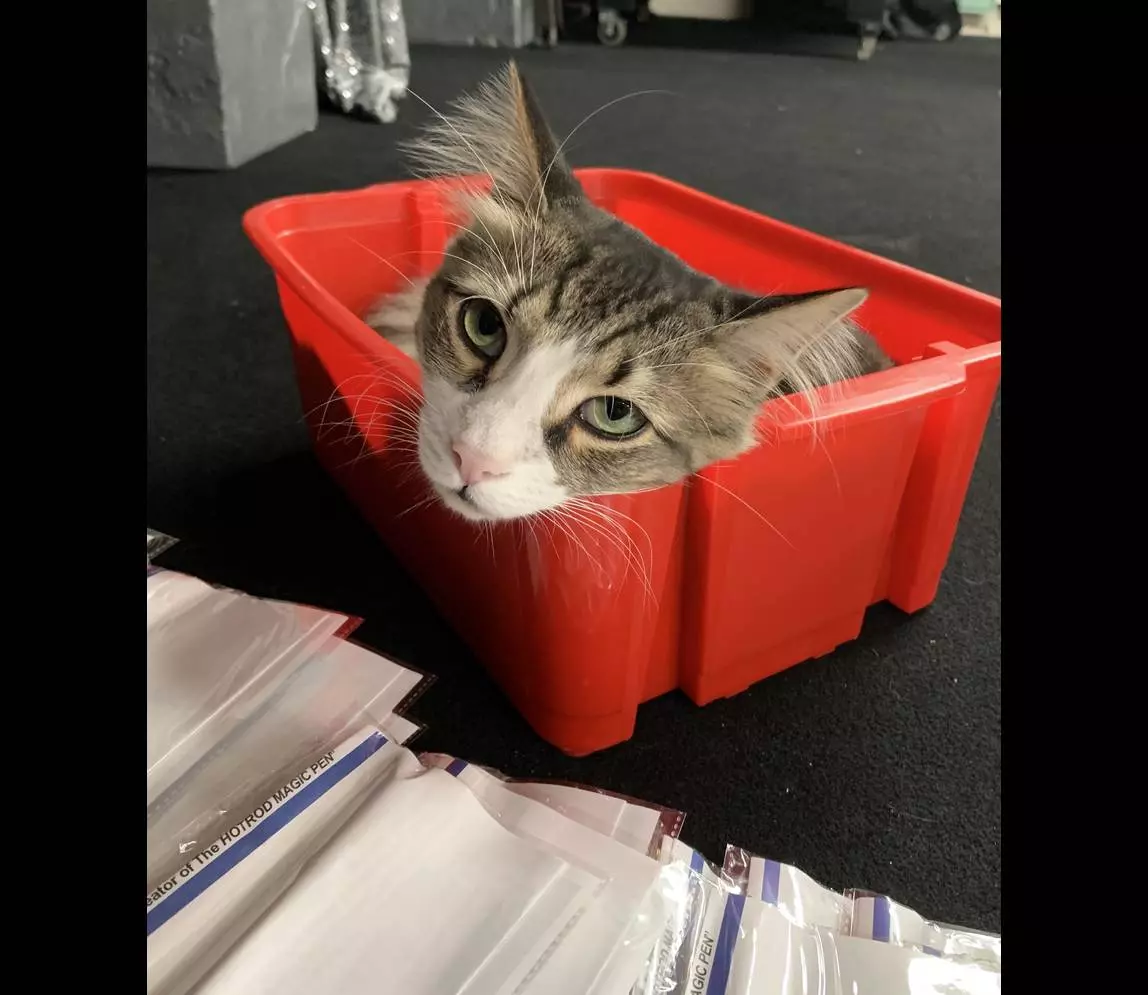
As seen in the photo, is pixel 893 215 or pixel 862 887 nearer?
pixel 862 887

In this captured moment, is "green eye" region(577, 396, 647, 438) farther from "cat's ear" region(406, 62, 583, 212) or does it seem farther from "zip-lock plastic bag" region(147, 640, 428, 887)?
"zip-lock plastic bag" region(147, 640, 428, 887)

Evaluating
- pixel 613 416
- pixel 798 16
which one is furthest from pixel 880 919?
pixel 798 16

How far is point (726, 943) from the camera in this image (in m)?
0.76

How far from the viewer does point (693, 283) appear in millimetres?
925

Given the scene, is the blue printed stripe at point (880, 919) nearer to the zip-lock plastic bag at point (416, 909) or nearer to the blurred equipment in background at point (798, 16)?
the zip-lock plastic bag at point (416, 909)

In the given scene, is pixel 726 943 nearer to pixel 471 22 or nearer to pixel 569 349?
pixel 569 349

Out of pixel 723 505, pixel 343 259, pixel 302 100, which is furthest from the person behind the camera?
pixel 302 100

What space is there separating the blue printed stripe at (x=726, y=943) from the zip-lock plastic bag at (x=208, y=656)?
0.49 meters

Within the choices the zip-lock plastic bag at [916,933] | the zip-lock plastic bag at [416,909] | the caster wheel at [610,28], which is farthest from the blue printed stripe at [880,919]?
the caster wheel at [610,28]

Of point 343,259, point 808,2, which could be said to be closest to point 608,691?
point 343,259

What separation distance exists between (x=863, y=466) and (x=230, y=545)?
86 cm

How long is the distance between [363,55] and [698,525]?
10.5 feet

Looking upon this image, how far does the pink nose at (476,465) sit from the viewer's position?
73cm

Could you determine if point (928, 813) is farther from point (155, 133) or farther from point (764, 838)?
point (155, 133)
